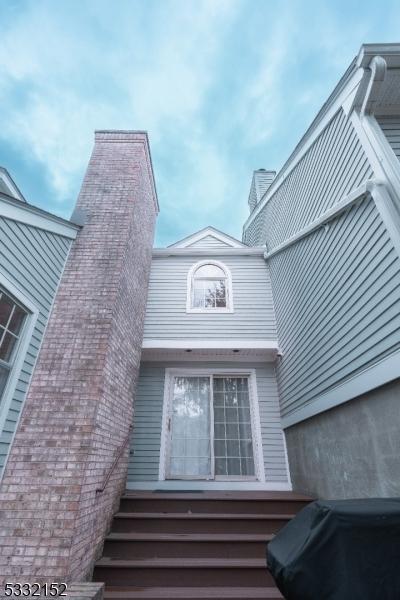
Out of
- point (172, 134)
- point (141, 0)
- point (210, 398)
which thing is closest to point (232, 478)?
point (210, 398)

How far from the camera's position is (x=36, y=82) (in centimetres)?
705

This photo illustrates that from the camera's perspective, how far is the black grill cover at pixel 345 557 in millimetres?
1299

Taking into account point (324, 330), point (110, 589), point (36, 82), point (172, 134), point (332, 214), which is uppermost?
point (172, 134)

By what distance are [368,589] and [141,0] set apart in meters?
12.0

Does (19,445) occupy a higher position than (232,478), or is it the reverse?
(19,445)

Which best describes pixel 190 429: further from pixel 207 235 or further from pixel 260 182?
pixel 260 182

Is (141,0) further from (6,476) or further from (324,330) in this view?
(6,476)

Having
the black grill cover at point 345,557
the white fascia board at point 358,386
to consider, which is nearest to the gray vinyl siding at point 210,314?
the white fascia board at point 358,386

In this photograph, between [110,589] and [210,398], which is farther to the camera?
[210,398]

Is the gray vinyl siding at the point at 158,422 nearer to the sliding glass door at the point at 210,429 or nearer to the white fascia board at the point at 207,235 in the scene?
the sliding glass door at the point at 210,429

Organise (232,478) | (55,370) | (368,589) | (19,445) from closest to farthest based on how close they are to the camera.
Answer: (368,589), (19,445), (55,370), (232,478)

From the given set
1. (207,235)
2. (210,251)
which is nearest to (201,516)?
(210,251)

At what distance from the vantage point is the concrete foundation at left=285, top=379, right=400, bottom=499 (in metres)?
2.57

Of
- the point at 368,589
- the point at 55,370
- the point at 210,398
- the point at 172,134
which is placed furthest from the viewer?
the point at 172,134
